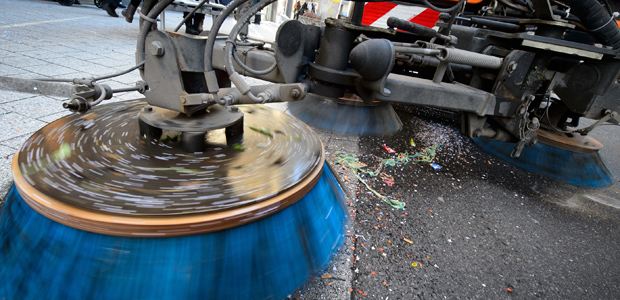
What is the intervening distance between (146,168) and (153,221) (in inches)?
11.7

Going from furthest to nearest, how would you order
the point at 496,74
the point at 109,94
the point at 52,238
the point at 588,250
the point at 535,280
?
1. the point at 496,74
2. the point at 588,250
3. the point at 535,280
4. the point at 109,94
5. the point at 52,238

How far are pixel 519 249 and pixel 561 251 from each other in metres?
0.28

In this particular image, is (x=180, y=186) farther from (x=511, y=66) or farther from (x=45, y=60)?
(x=45, y=60)

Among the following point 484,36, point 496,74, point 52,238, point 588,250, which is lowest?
point 588,250

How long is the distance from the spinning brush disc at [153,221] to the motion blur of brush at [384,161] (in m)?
0.83

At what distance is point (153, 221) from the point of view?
87 cm

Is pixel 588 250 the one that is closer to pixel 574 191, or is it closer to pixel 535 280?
pixel 535 280

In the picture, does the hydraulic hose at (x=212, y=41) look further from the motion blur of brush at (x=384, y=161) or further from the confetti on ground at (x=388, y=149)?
the confetti on ground at (x=388, y=149)

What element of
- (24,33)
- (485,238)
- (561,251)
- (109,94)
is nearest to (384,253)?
(485,238)

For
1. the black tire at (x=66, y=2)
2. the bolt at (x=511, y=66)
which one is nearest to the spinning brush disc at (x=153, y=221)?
the bolt at (x=511, y=66)

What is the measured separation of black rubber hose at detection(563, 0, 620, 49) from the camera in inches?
76.9

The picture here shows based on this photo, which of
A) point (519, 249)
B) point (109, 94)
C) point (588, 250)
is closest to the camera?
point (109, 94)

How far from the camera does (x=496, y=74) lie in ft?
7.91

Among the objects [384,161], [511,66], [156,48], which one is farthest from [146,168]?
[511,66]
